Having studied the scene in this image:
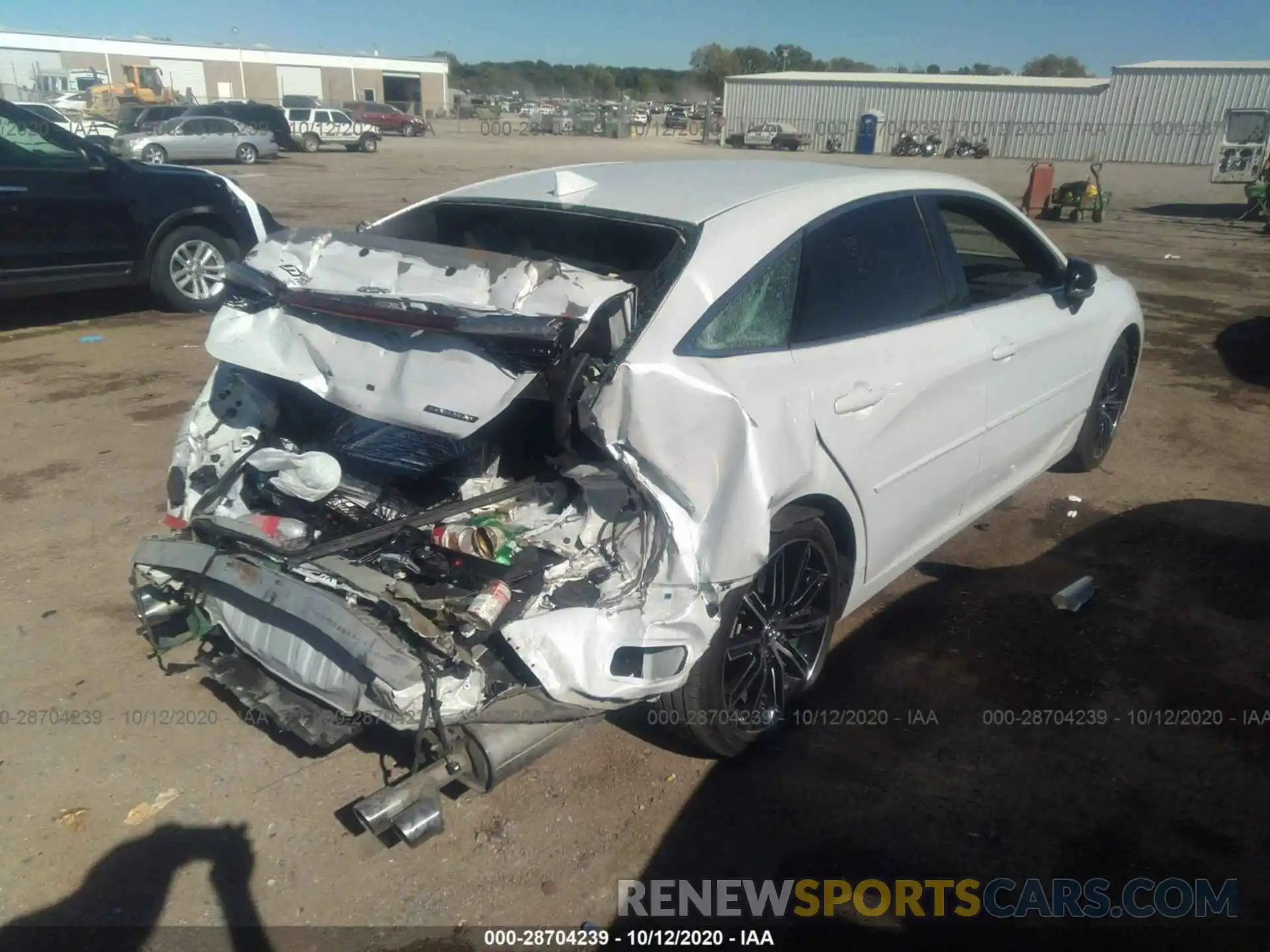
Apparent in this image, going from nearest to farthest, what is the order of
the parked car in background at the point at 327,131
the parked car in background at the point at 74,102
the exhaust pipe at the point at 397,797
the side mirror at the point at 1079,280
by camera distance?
the exhaust pipe at the point at 397,797 → the side mirror at the point at 1079,280 → the parked car in background at the point at 327,131 → the parked car in background at the point at 74,102

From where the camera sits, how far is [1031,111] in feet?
135

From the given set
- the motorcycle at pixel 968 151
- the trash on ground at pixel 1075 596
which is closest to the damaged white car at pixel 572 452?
the trash on ground at pixel 1075 596

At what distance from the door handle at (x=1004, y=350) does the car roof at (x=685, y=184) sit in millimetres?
672

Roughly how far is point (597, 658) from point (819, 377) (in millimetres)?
1082

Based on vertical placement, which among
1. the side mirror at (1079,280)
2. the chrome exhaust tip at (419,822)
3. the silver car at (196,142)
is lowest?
the silver car at (196,142)

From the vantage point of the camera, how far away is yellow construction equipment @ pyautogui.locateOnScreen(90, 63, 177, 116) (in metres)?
43.2

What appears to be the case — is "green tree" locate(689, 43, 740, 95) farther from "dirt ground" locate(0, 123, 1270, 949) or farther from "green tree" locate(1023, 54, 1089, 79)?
"dirt ground" locate(0, 123, 1270, 949)

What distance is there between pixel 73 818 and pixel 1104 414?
502 centimetres

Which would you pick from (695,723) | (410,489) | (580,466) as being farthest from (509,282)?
(695,723)

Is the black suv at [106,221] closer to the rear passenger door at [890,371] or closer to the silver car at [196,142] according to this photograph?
the rear passenger door at [890,371]

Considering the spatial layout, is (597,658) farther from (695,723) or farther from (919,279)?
(919,279)

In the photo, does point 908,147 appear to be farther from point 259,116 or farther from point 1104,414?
point 1104,414

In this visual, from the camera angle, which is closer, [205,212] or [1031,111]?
[205,212]

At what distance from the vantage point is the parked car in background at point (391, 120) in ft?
147
